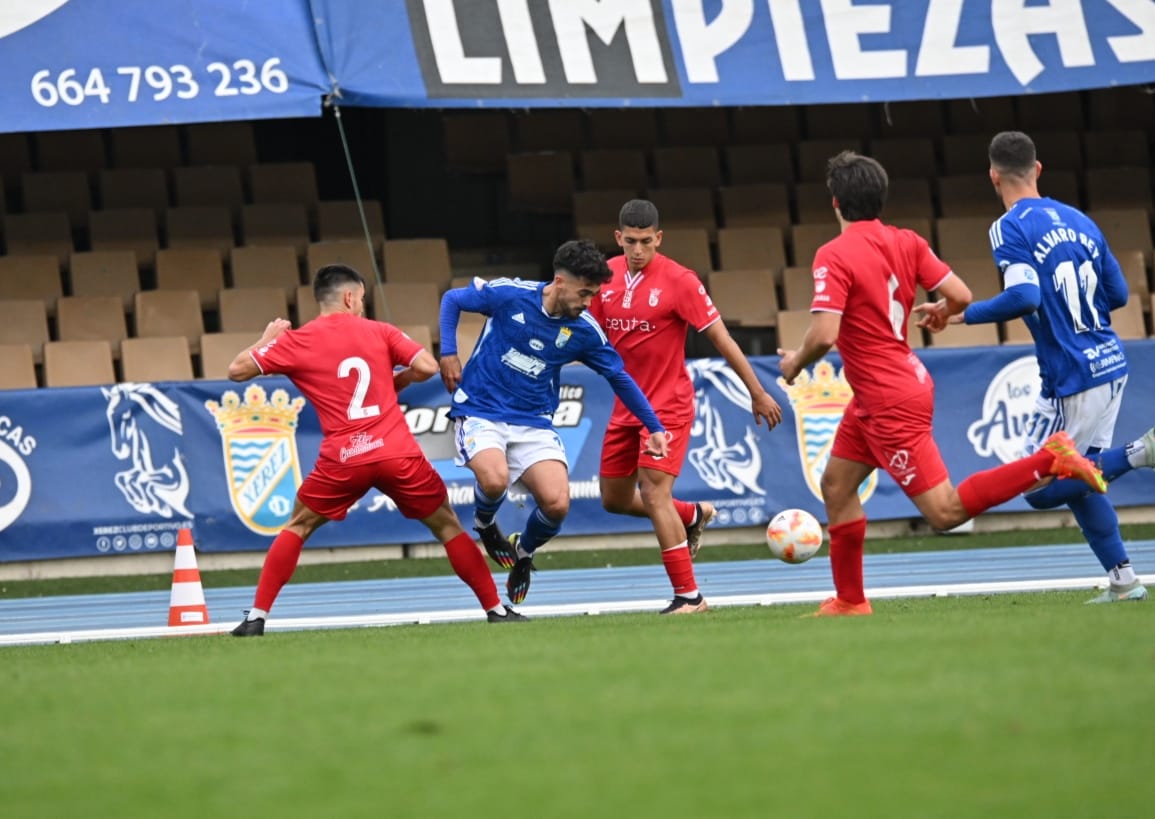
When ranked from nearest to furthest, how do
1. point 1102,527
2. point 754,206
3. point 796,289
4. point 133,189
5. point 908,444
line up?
point 908,444 < point 1102,527 < point 796,289 < point 133,189 < point 754,206

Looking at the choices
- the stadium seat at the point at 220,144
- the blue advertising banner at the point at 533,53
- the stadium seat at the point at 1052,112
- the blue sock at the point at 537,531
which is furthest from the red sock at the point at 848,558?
the stadium seat at the point at 1052,112

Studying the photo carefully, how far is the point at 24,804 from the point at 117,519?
10.0 meters

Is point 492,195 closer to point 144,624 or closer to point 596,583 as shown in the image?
point 596,583

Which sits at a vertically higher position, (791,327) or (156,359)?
(156,359)

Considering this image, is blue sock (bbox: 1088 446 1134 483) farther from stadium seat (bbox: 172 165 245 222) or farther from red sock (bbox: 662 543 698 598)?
stadium seat (bbox: 172 165 245 222)

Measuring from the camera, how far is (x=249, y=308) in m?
16.0

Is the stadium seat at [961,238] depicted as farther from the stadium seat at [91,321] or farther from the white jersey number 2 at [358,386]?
the white jersey number 2 at [358,386]

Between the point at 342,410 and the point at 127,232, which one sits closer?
the point at 342,410

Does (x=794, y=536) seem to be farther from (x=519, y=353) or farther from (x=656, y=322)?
(x=519, y=353)

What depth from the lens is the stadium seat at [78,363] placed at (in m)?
15.0

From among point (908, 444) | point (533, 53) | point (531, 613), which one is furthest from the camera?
point (533, 53)

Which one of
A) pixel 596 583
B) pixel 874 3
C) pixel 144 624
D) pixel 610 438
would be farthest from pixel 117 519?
pixel 874 3

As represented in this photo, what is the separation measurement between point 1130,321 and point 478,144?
7.46 meters

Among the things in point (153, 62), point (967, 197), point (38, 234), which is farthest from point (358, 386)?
point (967, 197)
